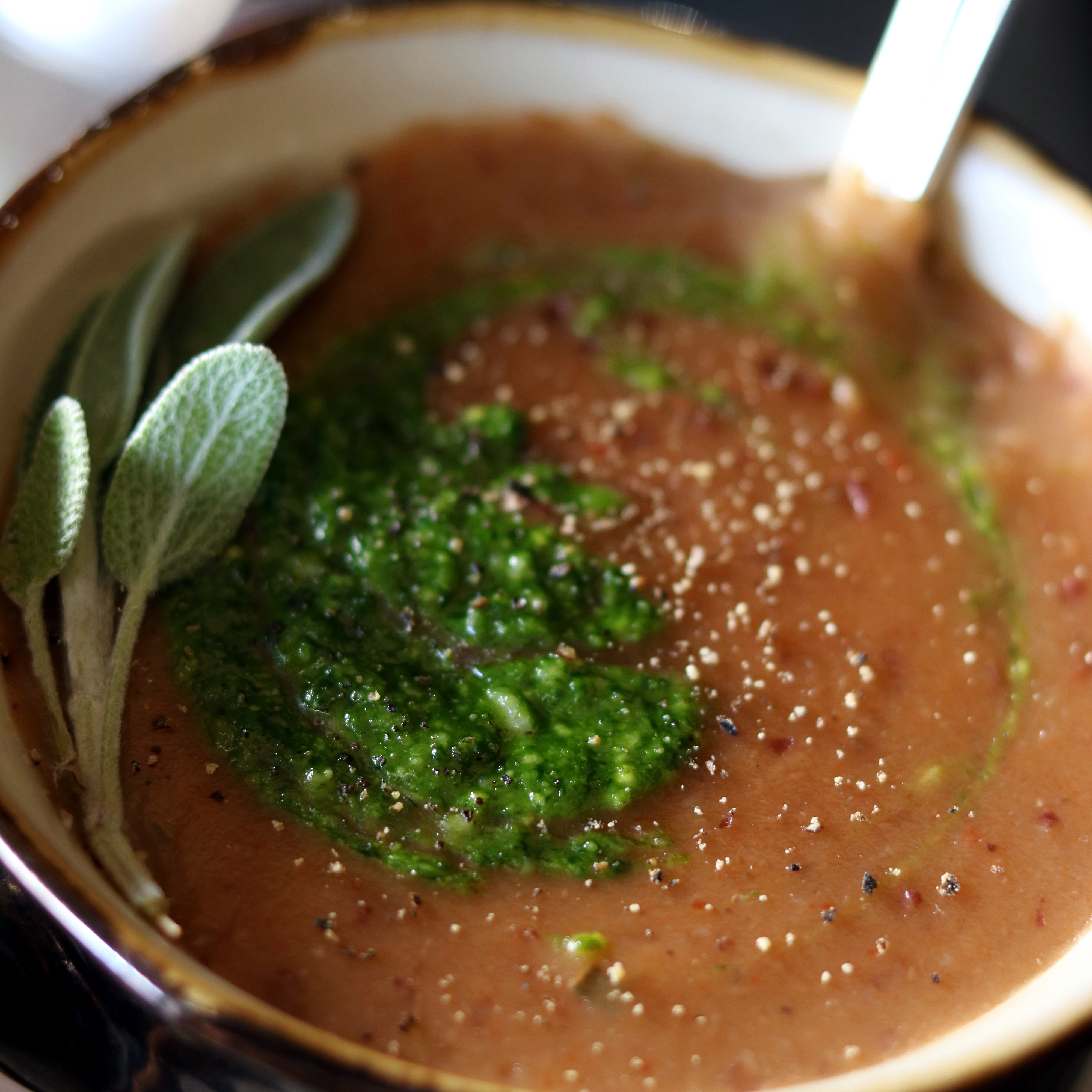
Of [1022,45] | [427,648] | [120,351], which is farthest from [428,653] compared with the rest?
[1022,45]

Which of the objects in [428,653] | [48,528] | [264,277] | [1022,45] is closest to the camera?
[48,528]

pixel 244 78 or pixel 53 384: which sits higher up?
pixel 244 78

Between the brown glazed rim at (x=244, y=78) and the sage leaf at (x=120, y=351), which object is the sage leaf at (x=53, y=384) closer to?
the sage leaf at (x=120, y=351)

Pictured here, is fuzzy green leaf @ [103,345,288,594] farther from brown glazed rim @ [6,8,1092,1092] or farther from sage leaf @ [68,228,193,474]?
brown glazed rim @ [6,8,1092,1092]

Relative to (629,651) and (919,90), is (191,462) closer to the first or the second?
(629,651)

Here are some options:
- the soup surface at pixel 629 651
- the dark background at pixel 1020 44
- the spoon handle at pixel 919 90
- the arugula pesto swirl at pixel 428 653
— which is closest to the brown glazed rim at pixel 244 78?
the spoon handle at pixel 919 90

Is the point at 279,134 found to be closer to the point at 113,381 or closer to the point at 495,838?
the point at 113,381

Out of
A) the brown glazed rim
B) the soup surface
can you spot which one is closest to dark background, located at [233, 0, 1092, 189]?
the brown glazed rim
